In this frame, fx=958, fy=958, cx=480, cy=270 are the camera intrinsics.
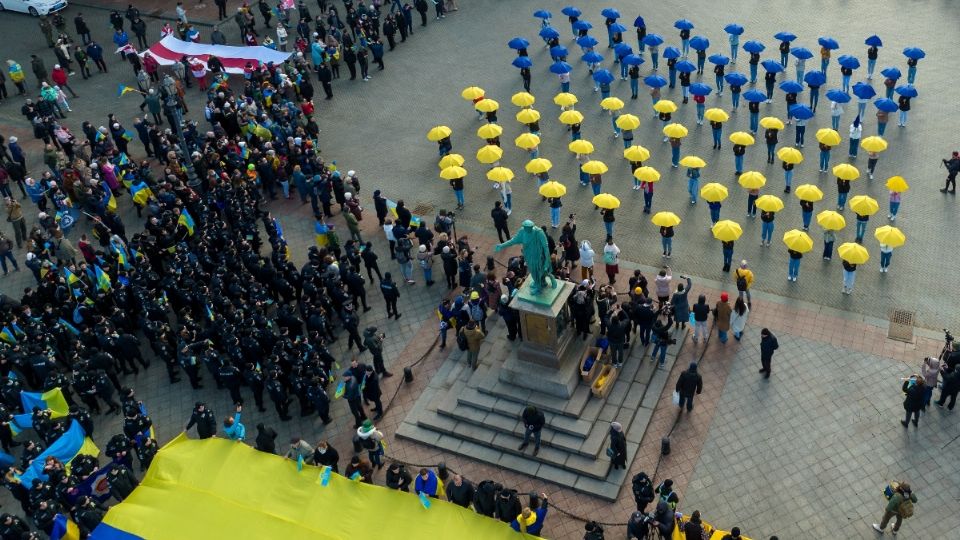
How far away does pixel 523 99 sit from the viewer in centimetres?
3153

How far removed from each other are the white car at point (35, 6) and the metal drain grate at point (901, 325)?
38098 millimetres

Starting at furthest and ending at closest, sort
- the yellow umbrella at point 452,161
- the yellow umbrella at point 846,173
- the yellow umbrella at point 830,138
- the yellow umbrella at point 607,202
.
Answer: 1. the yellow umbrella at point 452,161
2. the yellow umbrella at point 830,138
3. the yellow umbrella at point 846,173
4. the yellow umbrella at point 607,202

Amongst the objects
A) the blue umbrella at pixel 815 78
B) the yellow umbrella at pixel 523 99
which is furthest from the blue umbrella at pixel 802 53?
the yellow umbrella at pixel 523 99

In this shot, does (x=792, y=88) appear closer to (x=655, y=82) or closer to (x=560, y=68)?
(x=655, y=82)

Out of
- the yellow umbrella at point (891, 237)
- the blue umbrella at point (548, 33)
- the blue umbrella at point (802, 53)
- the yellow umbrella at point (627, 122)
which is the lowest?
the yellow umbrella at point (891, 237)

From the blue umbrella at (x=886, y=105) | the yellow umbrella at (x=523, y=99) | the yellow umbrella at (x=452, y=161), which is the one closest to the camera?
the yellow umbrella at (x=452, y=161)

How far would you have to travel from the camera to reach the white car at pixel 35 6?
43.3 meters

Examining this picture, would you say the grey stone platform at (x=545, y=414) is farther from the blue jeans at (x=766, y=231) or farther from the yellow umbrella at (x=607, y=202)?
the blue jeans at (x=766, y=231)

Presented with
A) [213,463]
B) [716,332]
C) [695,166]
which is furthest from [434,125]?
[213,463]

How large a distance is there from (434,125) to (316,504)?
1734cm

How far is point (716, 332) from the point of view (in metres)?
23.1

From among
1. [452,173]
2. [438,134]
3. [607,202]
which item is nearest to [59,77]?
[438,134]

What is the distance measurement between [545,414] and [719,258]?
749 cm

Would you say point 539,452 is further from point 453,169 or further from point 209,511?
point 453,169
